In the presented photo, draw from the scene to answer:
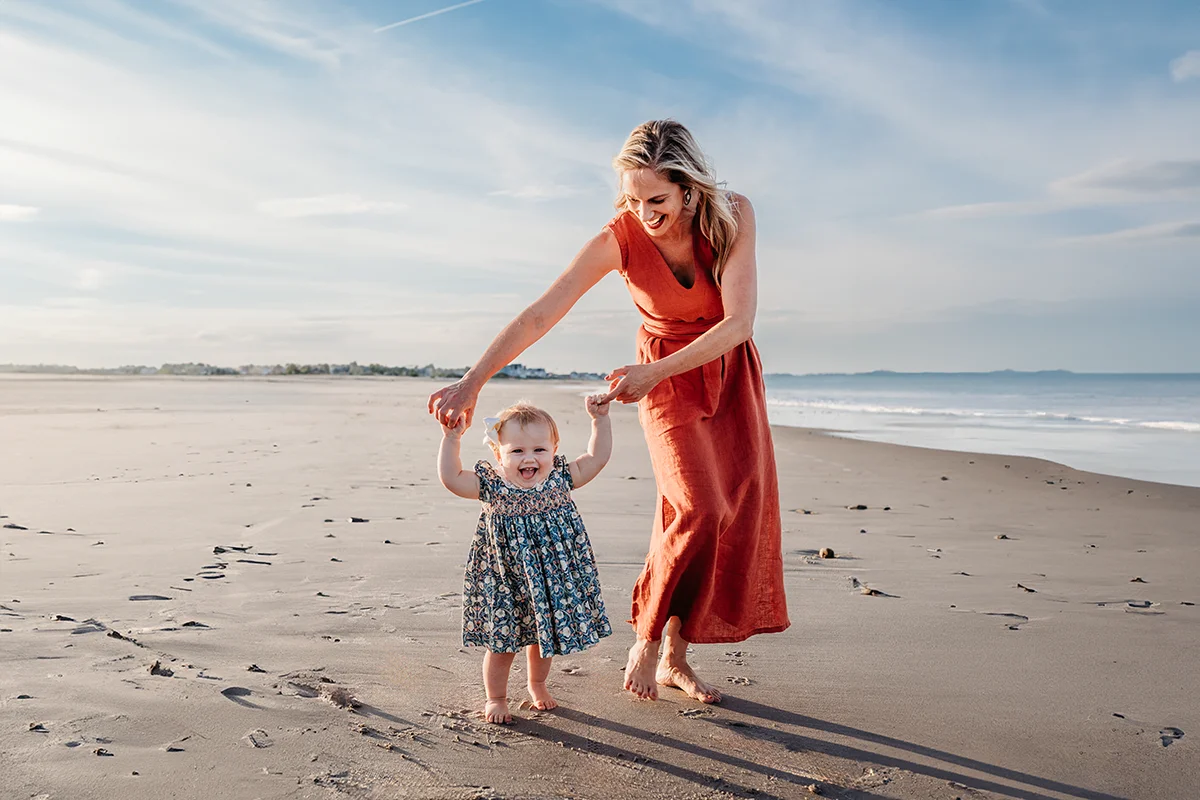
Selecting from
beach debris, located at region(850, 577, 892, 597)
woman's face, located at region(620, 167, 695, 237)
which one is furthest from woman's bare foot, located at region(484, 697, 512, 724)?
beach debris, located at region(850, 577, 892, 597)

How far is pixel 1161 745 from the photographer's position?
279 centimetres

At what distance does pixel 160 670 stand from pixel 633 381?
74.5 inches

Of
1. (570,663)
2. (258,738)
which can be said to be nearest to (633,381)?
(570,663)

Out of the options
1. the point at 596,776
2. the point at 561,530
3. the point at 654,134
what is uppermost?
the point at 654,134

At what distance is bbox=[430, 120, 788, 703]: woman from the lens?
3207mm

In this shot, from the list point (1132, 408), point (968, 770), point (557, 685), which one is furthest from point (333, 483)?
point (1132, 408)

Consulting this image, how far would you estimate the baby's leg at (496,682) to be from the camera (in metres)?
3.00

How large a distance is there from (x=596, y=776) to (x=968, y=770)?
1039 millimetres

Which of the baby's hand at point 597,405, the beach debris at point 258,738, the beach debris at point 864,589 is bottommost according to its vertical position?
the beach debris at point 258,738

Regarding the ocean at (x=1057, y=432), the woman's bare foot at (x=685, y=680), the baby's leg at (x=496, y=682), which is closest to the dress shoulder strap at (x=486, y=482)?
the baby's leg at (x=496, y=682)

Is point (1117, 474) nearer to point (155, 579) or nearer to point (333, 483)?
point (333, 483)

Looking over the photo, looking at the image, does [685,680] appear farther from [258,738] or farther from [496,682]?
[258,738]

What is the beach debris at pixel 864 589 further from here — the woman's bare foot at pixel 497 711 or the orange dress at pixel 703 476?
the woman's bare foot at pixel 497 711

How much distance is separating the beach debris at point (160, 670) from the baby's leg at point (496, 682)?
1.11 m
